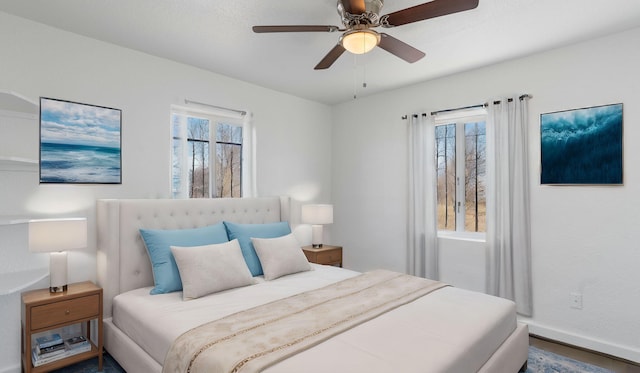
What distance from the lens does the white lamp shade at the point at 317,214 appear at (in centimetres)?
404

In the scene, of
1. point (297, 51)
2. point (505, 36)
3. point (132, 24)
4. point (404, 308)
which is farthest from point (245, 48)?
point (404, 308)

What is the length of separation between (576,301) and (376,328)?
220 centimetres

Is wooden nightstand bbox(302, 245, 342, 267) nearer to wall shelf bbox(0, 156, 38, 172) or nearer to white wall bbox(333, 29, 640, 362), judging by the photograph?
white wall bbox(333, 29, 640, 362)

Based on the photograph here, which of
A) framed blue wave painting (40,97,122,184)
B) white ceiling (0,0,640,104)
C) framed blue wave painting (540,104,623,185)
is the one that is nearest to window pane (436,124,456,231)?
white ceiling (0,0,640,104)

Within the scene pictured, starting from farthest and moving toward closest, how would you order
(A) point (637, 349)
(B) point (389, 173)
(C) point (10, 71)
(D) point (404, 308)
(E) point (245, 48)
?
1. (B) point (389, 173)
2. (E) point (245, 48)
3. (A) point (637, 349)
4. (C) point (10, 71)
5. (D) point (404, 308)

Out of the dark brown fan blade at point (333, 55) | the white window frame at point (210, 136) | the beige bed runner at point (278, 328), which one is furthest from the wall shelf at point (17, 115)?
the dark brown fan blade at point (333, 55)

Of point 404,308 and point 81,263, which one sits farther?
point 81,263

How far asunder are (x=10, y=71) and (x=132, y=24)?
90cm

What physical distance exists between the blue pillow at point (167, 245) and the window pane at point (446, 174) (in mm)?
2470

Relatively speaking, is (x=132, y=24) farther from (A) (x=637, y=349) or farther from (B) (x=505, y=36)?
(A) (x=637, y=349)

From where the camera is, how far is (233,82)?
3758mm

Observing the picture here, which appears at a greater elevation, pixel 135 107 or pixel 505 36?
pixel 505 36

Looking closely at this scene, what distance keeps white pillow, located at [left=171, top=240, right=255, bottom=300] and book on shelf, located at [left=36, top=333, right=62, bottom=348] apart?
0.95m

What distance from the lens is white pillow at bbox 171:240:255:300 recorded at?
2418mm
